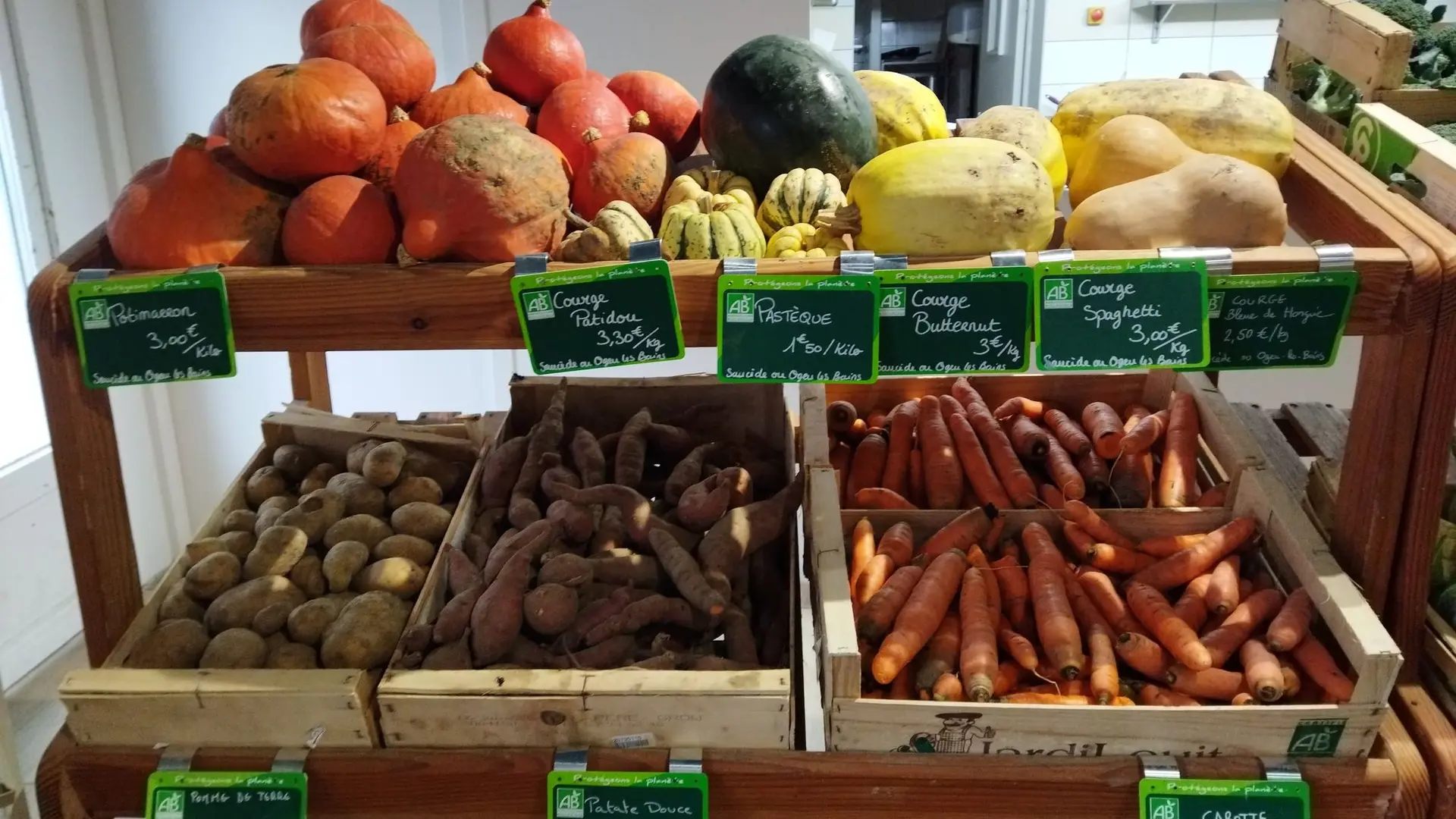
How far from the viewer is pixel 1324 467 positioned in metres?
1.29

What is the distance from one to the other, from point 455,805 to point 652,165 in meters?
0.72

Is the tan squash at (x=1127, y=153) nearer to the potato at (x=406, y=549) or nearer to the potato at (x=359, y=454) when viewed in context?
the potato at (x=406, y=549)

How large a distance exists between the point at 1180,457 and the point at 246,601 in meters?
1.22

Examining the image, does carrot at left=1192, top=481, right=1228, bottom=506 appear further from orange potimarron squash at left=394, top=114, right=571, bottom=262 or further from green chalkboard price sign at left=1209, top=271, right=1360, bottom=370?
orange potimarron squash at left=394, top=114, right=571, bottom=262

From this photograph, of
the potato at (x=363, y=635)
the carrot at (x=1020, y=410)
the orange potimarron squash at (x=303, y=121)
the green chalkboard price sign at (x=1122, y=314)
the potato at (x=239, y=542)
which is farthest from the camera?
the carrot at (x=1020, y=410)

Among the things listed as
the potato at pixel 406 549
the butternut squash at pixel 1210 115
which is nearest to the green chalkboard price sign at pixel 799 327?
the butternut squash at pixel 1210 115

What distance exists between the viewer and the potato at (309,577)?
4.24 feet

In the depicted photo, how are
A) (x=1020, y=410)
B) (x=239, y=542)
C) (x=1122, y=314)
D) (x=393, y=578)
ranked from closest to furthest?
(x=1122, y=314) → (x=393, y=578) → (x=239, y=542) → (x=1020, y=410)

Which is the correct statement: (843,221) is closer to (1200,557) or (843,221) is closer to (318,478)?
(1200,557)

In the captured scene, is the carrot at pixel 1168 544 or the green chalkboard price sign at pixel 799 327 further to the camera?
the carrot at pixel 1168 544

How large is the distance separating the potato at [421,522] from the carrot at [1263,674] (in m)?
0.97

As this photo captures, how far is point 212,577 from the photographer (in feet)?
4.18

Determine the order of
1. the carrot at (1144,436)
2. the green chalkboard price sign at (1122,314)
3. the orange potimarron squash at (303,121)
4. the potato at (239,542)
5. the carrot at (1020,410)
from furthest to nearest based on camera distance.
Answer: the carrot at (1020,410)
the carrot at (1144,436)
the potato at (239,542)
the orange potimarron squash at (303,121)
the green chalkboard price sign at (1122,314)

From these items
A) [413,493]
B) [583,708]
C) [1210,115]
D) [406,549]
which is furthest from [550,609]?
[1210,115]
